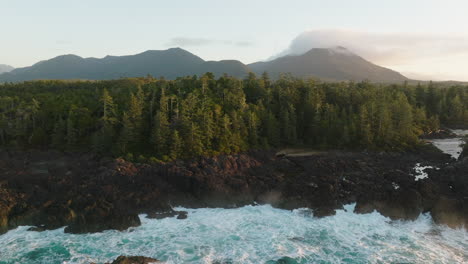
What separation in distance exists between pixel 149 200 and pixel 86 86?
208 feet

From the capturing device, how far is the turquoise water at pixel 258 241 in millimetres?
26312

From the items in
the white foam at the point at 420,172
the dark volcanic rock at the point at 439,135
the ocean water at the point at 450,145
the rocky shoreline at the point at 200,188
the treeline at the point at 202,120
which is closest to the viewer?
the rocky shoreline at the point at 200,188

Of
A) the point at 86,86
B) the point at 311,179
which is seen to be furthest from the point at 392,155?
the point at 86,86

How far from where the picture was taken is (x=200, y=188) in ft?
128

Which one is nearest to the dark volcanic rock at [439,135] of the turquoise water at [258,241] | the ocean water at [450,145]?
the ocean water at [450,145]

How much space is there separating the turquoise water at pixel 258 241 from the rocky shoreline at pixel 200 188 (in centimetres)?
165

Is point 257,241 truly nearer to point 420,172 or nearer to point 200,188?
point 200,188

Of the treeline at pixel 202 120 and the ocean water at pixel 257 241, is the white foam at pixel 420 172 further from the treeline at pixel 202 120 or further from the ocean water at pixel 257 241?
the ocean water at pixel 257 241

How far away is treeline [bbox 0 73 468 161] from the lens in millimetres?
50344

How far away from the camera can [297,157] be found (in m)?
53.9

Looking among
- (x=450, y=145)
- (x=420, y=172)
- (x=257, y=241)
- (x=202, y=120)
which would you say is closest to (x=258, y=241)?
(x=257, y=241)

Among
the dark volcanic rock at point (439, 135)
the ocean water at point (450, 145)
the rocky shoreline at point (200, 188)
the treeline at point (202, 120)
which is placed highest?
the treeline at point (202, 120)

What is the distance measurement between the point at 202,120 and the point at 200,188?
1710 centimetres

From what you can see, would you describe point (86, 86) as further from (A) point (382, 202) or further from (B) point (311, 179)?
(A) point (382, 202)
